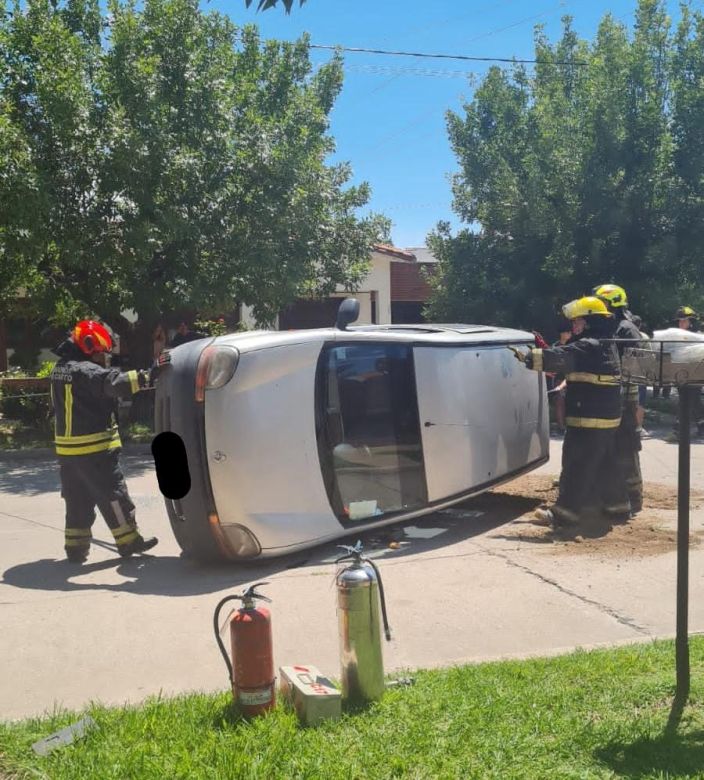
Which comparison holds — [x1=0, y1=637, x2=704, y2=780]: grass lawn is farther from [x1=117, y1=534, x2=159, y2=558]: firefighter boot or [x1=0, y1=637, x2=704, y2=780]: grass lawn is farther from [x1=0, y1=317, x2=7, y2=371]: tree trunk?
[x1=0, y1=317, x2=7, y2=371]: tree trunk

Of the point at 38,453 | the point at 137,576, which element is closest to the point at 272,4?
the point at 137,576

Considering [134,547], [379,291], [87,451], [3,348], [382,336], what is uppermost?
[379,291]

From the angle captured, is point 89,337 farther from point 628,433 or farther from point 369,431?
point 628,433

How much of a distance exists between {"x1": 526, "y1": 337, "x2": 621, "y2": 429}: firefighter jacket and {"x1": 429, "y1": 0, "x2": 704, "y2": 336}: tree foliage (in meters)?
8.81

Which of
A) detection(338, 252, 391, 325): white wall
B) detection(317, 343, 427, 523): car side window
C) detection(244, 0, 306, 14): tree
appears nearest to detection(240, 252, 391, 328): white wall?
detection(338, 252, 391, 325): white wall

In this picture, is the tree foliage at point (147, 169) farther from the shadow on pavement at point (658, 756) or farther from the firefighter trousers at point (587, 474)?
the shadow on pavement at point (658, 756)

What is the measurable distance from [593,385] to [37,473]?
24.8 ft

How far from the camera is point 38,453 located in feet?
42.6

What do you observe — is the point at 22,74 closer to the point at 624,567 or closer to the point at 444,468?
the point at 444,468

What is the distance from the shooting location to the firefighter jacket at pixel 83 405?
6570mm

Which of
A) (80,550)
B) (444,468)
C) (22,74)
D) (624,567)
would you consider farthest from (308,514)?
(22,74)

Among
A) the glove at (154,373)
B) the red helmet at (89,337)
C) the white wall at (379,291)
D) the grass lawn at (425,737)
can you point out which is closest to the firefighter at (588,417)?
the glove at (154,373)

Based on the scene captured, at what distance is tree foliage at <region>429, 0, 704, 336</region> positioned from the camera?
623 inches

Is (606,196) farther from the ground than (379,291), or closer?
farther from the ground
